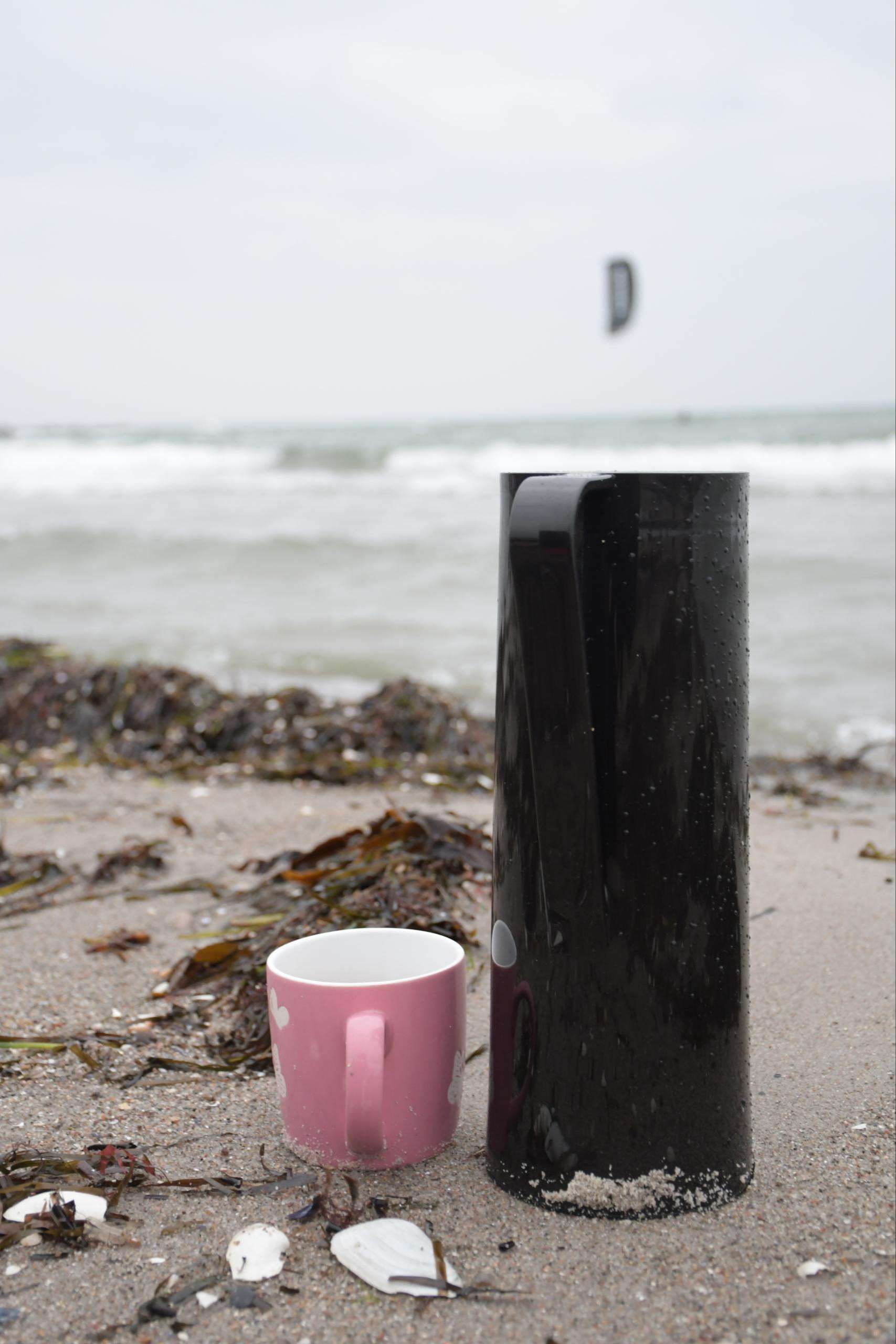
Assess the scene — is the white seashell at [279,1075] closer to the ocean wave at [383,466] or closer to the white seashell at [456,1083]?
the white seashell at [456,1083]

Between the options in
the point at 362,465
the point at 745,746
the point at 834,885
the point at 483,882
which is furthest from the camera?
the point at 362,465

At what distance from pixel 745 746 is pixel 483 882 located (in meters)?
1.31

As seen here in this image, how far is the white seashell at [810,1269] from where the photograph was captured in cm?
129

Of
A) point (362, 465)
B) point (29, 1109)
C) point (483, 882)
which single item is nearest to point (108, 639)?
point (483, 882)

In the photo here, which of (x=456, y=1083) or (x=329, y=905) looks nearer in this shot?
(x=456, y=1083)

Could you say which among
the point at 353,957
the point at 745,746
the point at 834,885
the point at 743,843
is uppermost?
the point at 745,746

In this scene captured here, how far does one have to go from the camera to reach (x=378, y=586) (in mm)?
10273

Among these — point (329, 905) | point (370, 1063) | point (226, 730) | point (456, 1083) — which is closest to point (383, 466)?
point (226, 730)

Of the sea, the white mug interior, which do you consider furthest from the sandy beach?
the sea

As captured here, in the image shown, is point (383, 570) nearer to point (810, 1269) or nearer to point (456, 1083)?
point (456, 1083)

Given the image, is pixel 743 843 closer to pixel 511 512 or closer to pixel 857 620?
pixel 511 512

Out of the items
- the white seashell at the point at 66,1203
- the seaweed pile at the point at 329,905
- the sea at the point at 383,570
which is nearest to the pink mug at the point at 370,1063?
the white seashell at the point at 66,1203

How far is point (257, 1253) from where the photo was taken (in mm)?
1344

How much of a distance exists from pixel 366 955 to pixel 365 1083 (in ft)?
0.93
